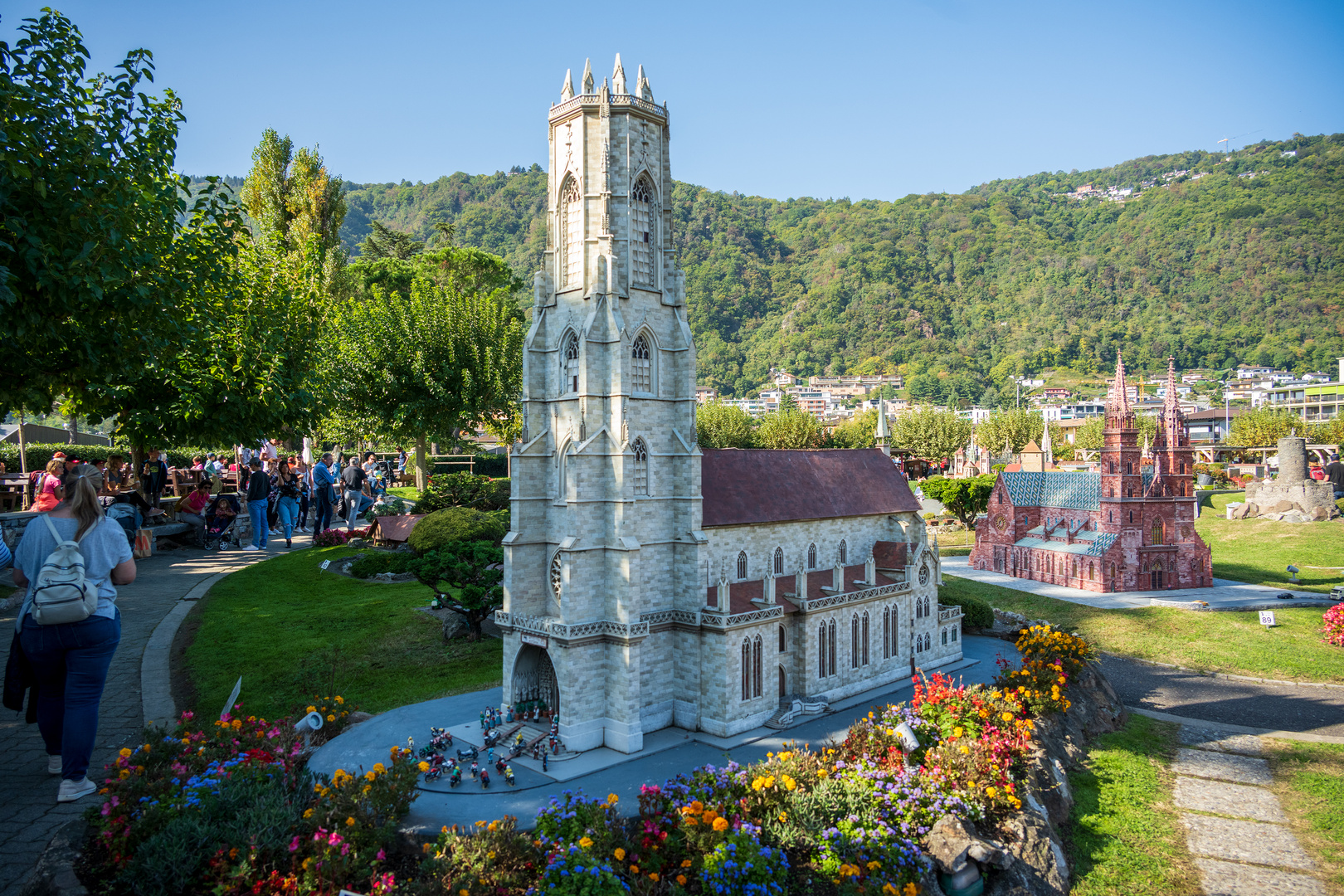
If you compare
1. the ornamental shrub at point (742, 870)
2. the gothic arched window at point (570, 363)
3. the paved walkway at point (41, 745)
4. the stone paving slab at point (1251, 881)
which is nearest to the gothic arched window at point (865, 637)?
the stone paving slab at point (1251, 881)

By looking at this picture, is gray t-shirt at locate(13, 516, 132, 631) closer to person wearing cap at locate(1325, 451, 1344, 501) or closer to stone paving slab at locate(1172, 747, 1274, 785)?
stone paving slab at locate(1172, 747, 1274, 785)

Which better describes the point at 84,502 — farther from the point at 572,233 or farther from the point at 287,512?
the point at 287,512

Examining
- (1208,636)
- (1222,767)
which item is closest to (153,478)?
(1222,767)

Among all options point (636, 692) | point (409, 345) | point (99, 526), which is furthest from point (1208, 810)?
point (409, 345)

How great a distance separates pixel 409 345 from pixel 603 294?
2807cm

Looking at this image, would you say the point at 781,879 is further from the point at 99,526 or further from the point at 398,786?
the point at 99,526

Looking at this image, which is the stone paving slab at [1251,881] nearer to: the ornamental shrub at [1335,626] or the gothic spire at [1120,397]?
the ornamental shrub at [1335,626]

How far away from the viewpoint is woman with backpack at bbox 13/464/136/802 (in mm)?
11008

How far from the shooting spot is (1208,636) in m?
38.9

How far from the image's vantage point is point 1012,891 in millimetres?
16078

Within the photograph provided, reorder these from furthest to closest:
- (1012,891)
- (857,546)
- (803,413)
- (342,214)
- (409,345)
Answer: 1. (803,413)
2. (342,214)
3. (409,345)
4. (857,546)
5. (1012,891)

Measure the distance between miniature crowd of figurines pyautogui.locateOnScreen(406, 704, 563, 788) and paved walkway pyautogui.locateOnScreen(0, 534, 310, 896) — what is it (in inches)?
247

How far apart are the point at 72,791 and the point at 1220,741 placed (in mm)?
32839

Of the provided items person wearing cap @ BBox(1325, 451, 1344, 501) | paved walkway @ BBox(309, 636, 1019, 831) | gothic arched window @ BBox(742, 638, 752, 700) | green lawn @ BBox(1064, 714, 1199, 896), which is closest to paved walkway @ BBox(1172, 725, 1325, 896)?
green lawn @ BBox(1064, 714, 1199, 896)
